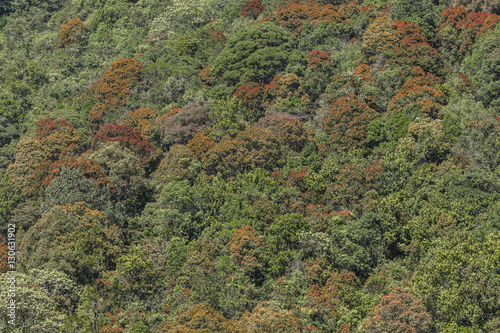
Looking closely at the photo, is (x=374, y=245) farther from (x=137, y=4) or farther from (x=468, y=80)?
(x=137, y=4)

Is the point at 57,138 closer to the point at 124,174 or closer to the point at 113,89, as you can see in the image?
the point at 113,89

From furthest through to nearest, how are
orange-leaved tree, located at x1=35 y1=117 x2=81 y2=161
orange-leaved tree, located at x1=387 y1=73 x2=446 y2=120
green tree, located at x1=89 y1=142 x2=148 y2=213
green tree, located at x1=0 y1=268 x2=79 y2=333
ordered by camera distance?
orange-leaved tree, located at x1=35 y1=117 x2=81 y2=161 < green tree, located at x1=89 y1=142 x2=148 y2=213 < orange-leaved tree, located at x1=387 y1=73 x2=446 y2=120 < green tree, located at x1=0 y1=268 x2=79 y2=333

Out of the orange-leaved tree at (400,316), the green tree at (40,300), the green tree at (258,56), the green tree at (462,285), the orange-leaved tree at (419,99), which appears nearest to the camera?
the green tree at (462,285)

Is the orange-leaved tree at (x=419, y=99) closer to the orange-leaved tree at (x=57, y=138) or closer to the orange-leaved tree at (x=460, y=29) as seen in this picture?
the orange-leaved tree at (x=460, y=29)

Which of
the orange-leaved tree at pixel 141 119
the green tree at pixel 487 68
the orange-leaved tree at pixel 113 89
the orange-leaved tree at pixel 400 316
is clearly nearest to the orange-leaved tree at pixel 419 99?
the green tree at pixel 487 68

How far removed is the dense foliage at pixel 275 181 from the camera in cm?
4484

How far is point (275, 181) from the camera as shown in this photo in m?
59.2

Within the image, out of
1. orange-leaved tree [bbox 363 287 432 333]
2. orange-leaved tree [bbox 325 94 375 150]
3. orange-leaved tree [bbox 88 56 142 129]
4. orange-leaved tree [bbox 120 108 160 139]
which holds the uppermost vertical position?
orange-leaved tree [bbox 88 56 142 129]

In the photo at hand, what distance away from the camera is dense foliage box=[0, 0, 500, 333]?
44.8m

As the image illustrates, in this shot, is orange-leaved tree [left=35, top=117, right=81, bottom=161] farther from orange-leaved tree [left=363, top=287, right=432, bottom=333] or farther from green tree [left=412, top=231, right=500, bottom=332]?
green tree [left=412, top=231, right=500, bottom=332]

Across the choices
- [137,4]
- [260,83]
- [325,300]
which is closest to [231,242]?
[325,300]

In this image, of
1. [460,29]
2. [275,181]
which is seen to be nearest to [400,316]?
[275,181]

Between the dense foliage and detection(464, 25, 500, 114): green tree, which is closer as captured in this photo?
the dense foliage

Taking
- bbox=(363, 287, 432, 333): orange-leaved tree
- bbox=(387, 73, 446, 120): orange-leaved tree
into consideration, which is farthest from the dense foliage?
bbox=(387, 73, 446, 120): orange-leaved tree
